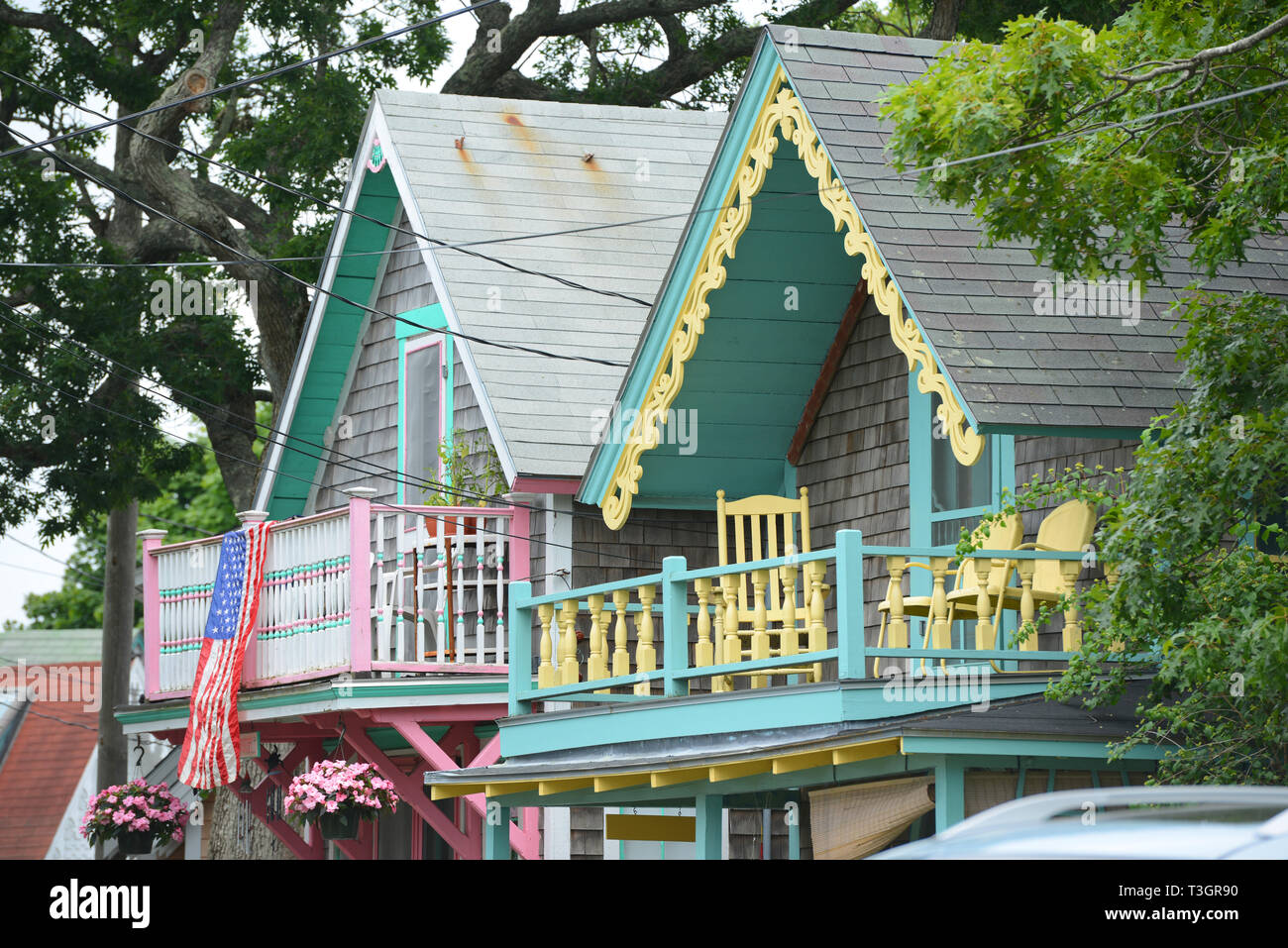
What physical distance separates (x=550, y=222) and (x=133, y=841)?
6.54m

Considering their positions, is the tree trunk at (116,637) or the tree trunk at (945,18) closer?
the tree trunk at (945,18)

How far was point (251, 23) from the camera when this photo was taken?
25516mm

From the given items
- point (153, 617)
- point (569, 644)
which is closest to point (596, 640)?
point (569, 644)

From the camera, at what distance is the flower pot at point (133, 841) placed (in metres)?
17.3

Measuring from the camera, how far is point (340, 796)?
1516 centimetres

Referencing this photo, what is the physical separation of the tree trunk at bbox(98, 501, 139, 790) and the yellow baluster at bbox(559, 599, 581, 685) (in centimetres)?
1531

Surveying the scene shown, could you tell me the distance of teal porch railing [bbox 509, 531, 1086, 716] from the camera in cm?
1066

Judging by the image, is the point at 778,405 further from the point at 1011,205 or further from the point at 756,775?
the point at 1011,205

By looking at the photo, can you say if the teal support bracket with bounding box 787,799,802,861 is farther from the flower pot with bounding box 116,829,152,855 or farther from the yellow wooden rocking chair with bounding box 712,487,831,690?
the flower pot with bounding box 116,829,152,855

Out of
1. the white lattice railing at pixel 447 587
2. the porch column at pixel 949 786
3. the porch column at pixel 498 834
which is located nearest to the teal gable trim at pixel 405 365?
the white lattice railing at pixel 447 587

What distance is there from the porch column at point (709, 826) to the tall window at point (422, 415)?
19.7 ft

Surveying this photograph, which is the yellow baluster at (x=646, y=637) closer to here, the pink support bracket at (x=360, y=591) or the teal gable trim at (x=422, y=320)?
the pink support bracket at (x=360, y=591)

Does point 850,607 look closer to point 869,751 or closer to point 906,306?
point 869,751
